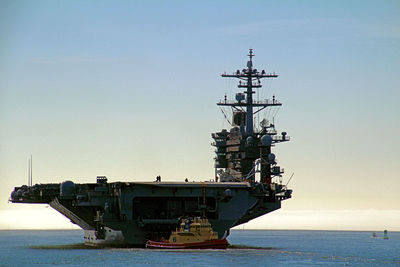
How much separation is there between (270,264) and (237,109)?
27023 mm

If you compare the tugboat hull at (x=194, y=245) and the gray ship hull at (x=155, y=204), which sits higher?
the gray ship hull at (x=155, y=204)

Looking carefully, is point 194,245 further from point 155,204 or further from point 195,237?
point 155,204

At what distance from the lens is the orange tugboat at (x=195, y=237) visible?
173ft

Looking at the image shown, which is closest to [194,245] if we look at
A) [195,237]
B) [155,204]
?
[195,237]

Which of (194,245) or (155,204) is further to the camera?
(155,204)

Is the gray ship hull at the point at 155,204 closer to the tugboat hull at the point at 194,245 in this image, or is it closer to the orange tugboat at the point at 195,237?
the tugboat hull at the point at 194,245

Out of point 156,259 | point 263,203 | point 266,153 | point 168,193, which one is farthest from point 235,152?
point 156,259

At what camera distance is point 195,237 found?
52750 mm

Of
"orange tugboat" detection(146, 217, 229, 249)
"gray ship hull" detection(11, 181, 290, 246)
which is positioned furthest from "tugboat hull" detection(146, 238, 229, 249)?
"gray ship hull" detection(11, 181, 290, 246)

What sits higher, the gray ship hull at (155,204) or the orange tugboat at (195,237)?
the gray ship hull at (155,204)

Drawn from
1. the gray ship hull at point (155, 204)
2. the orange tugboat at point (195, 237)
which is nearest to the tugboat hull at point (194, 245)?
the orange tugboat at point (195, 237)

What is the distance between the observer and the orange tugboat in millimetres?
52781

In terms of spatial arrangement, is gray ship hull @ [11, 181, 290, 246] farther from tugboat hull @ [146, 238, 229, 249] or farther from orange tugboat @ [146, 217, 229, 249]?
orange tugboat @ [146, 217, 229, 249]

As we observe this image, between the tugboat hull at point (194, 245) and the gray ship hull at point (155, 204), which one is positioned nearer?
the tugboat hull at point (194, 245)
